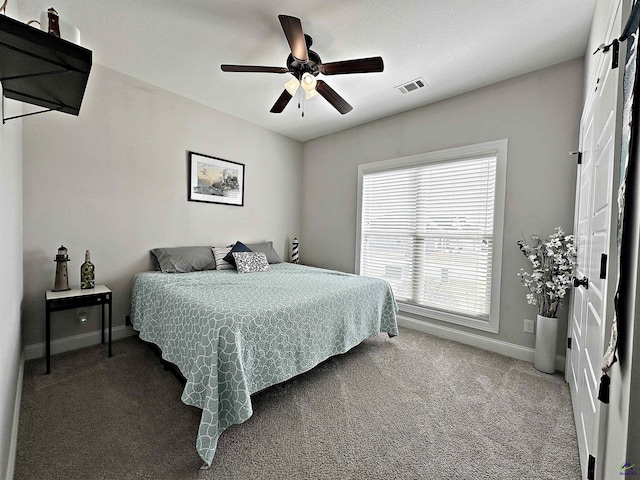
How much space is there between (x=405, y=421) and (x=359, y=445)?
1.29ft

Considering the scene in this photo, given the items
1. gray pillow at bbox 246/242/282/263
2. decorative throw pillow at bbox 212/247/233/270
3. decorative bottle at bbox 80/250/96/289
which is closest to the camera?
decorative bottle at bbox 80/250/96/289

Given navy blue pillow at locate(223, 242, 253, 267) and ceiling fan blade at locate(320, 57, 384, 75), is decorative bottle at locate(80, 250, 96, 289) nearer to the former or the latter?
navy blue pillow at locate(223, 242, 253, 267)

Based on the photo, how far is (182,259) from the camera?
314cm

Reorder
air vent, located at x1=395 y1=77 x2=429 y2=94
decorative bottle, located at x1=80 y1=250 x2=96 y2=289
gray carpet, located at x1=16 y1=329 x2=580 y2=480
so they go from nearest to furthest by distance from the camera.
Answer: gray carpet, located at x1=16 y1=329 x2=580 y2=480, decorative bottle, located at x1=80 y1=250 x2=96 y2=289, air vent, located at x1=395 y1=77 x2=429 y2=94

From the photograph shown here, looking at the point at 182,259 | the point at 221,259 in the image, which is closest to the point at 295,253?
the point at 221,259

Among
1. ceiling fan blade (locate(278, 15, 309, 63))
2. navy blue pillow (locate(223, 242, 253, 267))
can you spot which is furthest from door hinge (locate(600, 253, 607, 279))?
navy blue pillow (locate(223, 242, 253, 267))

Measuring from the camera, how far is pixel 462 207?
123 inches

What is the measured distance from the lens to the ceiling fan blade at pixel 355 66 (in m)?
1.97

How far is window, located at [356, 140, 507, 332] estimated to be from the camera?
9.60 ft

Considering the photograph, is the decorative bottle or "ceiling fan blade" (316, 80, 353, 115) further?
the decorative bottle

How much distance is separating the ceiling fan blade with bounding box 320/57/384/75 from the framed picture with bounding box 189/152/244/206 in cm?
207

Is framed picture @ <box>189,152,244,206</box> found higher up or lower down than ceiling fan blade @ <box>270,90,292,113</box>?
lower down

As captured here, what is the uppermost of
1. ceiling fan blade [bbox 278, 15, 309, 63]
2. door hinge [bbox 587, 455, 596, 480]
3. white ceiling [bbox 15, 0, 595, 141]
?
white ceiling [bbox 15, 0, 595, 141]

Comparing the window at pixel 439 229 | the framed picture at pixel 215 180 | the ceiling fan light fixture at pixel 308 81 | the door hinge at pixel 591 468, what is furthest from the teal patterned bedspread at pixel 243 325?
the ceiling fan light fixture at pixel 308 81
